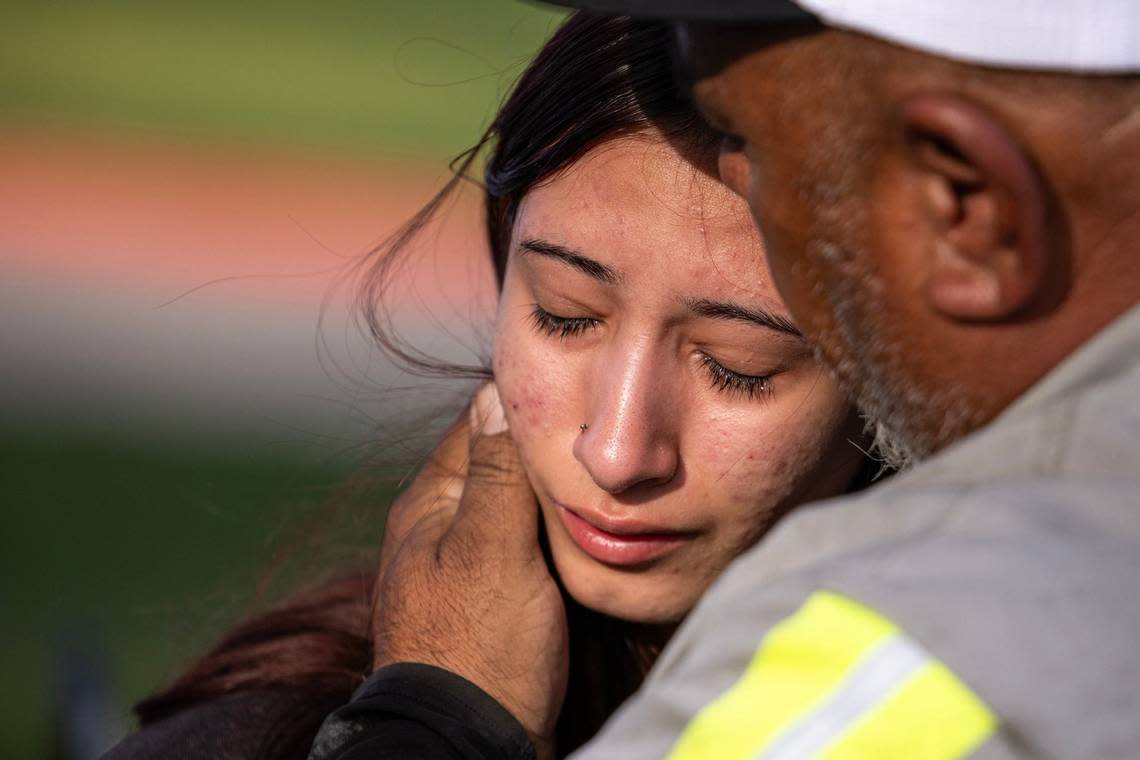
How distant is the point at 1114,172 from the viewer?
3.43 feet

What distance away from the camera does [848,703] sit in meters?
0.90

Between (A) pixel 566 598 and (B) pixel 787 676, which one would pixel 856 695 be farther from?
(A) pixel 566 598

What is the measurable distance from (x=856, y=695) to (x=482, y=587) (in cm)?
122

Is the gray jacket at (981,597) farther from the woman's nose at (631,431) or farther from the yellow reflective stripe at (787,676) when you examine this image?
the woman's nose at (631,431)

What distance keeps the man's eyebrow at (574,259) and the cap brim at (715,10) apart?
24.9 inches

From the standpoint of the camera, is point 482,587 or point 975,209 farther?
point 482,587

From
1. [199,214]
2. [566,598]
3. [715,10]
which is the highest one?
[715,10]

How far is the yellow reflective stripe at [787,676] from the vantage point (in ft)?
2.97

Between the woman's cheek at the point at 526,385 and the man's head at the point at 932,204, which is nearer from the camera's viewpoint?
the man's head at the point at 932,204

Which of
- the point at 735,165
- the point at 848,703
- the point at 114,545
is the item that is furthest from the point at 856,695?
the point at 114,545

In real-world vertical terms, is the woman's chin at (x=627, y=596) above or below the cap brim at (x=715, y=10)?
below

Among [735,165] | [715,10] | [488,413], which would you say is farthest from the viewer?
[488,413]

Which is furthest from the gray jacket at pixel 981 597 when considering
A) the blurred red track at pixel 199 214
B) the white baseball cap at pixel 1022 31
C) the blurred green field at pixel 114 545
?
the blurred red track at pixel 199 214

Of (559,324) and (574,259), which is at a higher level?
(574,259)
